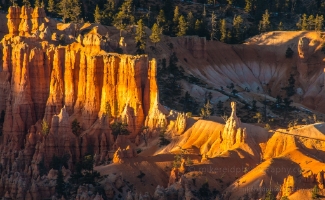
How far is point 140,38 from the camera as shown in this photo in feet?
461

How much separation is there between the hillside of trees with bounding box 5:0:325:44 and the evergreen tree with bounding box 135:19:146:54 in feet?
0.53

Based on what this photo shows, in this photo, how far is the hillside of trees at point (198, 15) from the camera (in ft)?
495

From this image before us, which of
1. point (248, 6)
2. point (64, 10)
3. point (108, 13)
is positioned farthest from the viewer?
point (248, 6)

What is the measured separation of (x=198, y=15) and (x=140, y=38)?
32.1m

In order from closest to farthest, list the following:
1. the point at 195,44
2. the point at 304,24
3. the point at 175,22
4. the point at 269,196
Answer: the point at 269,196, the point at 195,44, the point at 175,22, the point at 304,24

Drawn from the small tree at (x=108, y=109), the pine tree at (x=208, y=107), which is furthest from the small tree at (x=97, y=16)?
the small tree at (x=108, y=109)

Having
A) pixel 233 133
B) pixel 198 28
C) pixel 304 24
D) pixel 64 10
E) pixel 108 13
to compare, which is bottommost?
pixel 233 133

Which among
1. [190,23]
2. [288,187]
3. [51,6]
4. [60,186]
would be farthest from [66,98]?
[190,23]

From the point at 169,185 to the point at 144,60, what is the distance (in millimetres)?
17148

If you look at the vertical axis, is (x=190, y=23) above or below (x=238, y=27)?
above

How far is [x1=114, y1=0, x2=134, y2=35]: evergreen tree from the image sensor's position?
14657 centimetres

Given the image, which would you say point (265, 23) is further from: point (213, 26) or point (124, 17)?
point (124, 17)

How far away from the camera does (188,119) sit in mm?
110188

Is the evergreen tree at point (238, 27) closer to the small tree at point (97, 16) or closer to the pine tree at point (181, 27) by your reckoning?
the pine tree at point (181, 27)
